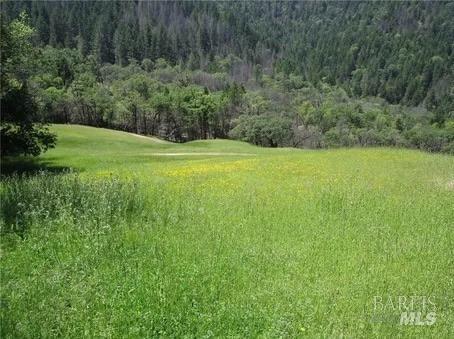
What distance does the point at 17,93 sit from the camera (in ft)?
67.6

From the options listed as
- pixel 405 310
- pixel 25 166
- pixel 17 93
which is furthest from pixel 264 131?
pixel 405 310

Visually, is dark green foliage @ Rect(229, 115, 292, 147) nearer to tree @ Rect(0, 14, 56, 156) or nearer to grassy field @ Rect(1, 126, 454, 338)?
tree @ Rect(0, 14, 56, 156)

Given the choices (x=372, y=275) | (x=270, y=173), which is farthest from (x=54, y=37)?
(x=372, y=275)

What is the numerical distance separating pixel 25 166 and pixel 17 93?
5.33m

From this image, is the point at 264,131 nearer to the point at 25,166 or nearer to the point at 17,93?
the point at 25,166

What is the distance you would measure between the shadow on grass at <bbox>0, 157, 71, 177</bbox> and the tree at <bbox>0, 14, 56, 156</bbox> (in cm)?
128

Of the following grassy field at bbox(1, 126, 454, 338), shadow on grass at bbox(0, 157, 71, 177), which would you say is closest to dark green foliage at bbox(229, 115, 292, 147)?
shadow on grass at bbox(0, 157, 71, 177)

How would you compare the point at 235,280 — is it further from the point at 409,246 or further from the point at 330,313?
the point at 409,246

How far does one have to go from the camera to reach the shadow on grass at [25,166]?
22.6m

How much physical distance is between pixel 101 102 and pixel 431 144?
87.7 meters

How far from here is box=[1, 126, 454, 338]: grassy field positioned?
21.1 ft

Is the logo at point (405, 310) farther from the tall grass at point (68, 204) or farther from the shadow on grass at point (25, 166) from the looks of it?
→ the shadow on grass at point (25, 166)

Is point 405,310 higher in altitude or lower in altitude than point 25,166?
lower

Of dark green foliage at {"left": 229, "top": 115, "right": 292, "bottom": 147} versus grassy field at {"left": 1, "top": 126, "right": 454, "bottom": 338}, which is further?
dark green foliage at {"left": 229, "top": 115, "right": 292, "bottom": 147}
